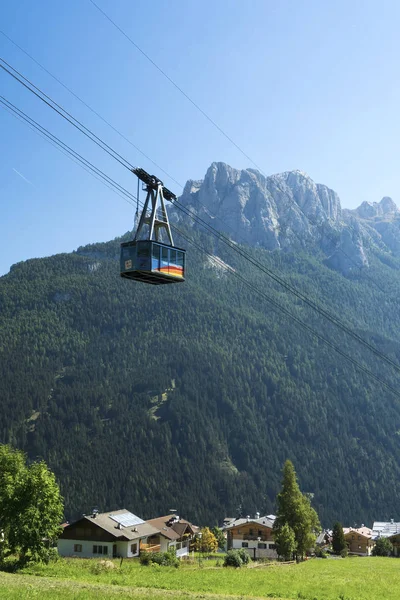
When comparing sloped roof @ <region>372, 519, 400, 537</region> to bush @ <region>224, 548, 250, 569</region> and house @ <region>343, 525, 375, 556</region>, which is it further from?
bush @ <region>224, 548, 250, 569</region>

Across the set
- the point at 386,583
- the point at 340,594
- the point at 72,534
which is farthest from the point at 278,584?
the point at 72,534

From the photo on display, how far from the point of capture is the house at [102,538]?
88688 mm

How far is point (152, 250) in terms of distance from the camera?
35.5m

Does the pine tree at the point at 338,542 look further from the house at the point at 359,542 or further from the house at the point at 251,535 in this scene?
the house at the point at 359,542

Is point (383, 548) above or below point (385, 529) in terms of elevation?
below

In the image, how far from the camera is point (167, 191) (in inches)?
1465

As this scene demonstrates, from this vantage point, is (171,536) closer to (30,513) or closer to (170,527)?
(170,527)

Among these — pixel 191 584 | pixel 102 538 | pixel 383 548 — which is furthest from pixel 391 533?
pixel 191 584

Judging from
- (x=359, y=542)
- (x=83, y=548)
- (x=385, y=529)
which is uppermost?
(x=83, y=548)

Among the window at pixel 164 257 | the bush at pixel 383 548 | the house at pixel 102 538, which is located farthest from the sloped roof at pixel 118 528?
the window at pixel 164 257

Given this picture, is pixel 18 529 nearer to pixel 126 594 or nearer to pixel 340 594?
pixel 126 594

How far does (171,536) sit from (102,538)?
71.2ft

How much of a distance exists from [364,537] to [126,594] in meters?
127

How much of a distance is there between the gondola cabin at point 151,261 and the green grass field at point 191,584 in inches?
784
